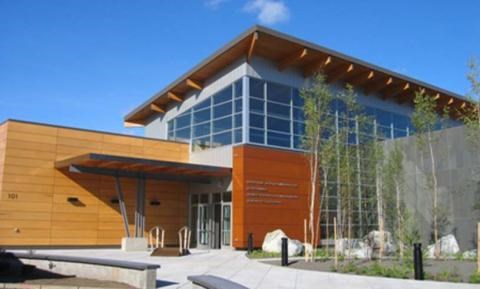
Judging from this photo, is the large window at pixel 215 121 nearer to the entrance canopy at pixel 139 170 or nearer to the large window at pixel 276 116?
the large window at pixel 276 116

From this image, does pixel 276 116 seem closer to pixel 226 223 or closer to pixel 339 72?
pixel 339 72

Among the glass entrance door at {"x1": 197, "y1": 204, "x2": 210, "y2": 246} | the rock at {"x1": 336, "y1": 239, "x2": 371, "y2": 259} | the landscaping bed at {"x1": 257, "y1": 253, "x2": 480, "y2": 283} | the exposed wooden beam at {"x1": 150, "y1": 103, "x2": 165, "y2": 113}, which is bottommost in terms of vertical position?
the landscaping bed at {"x1": 257, "y1": 253, "x2": 480, "y2": 283}

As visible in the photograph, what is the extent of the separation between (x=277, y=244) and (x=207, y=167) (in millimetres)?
5053

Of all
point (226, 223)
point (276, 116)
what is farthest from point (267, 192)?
point (276, 116)

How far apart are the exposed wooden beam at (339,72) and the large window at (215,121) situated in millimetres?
5921

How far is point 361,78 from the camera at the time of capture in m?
28.3

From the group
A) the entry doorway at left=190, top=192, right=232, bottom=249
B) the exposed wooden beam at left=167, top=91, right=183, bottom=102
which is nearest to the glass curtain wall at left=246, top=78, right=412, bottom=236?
the entry doorway at left=190, top=192, right=232, bottom=249

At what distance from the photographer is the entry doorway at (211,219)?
24.4 m

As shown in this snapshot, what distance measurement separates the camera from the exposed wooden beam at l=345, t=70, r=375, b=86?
2778 centimetres

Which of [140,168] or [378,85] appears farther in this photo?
[378,85]

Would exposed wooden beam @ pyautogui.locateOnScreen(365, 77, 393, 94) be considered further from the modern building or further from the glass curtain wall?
the glass curtain wall

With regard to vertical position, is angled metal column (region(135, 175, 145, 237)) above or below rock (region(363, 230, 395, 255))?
above

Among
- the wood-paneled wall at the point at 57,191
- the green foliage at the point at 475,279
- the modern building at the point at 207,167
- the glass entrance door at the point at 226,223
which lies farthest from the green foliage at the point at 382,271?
the wood-paneled wall at the point at 57,191

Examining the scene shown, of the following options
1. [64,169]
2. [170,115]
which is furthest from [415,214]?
[64,169]
